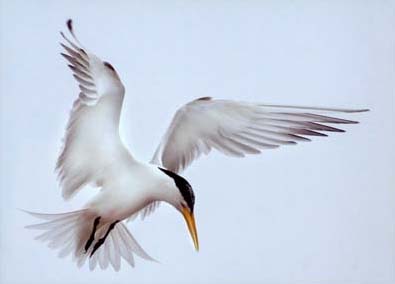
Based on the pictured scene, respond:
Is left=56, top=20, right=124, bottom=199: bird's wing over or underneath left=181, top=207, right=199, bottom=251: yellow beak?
over

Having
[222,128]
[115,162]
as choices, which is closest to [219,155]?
[222,128]

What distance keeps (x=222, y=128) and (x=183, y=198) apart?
141 mm

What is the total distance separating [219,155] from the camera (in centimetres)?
118

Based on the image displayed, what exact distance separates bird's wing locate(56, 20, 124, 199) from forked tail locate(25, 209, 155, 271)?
47 mm

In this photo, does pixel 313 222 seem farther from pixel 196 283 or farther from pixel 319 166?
pixel 196 283

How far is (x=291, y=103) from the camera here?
3.90 feet


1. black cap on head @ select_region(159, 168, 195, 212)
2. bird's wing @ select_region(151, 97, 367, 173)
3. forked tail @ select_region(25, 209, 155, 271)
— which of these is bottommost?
forked tail @ select_region(25, 209, 155, 271)

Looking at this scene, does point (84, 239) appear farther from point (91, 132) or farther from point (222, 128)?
point (222, 128)

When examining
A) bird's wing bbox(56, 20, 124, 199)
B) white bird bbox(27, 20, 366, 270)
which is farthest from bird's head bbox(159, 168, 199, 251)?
bird's wing bbox(56, 20, 124, 199)

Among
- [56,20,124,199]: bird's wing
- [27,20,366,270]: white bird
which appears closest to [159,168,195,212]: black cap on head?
[27,20,366,270]: white bird

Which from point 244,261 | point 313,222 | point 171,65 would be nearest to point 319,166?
point 313,222

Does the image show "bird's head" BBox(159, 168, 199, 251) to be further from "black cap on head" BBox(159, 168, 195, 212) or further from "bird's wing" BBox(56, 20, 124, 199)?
"bird's wing" BBox(56, 20, 124, 199)

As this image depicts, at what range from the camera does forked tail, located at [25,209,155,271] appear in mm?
1157

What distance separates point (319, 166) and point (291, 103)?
12 cm
